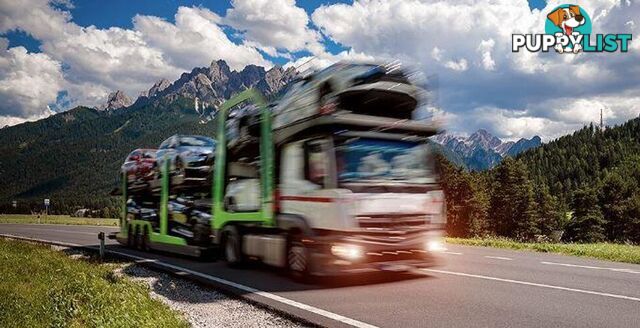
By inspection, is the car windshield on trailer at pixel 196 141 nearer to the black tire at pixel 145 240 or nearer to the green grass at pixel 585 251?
the black tire at pixel 145 240

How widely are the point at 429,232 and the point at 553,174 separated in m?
155

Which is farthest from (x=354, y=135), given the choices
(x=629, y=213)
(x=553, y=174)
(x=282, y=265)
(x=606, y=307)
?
(x=553, y=174)

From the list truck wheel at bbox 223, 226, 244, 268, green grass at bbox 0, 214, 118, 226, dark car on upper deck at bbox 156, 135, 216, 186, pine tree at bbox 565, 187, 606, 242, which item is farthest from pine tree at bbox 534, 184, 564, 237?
truck wheel at bbox 223, 226, 244, 268

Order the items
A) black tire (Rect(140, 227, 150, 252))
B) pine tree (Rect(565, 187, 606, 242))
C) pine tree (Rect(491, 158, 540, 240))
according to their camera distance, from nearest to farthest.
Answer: black tire (Rect(140, 227, 150, 252)), pine tree (Rect(565, 187, 606, 242)), pine tree (Rect(491, 158, 540, 240))

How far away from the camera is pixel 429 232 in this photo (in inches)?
370

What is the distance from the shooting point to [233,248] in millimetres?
11875

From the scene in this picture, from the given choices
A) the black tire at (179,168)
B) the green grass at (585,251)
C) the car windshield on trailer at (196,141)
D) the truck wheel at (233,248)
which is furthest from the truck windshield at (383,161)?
the black tire at (179,168)

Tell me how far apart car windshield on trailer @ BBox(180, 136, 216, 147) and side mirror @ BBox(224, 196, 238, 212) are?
2777 mm

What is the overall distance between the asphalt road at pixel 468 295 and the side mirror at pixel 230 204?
4.49 feet

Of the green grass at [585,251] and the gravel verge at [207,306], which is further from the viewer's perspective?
the green grass at [585,251]

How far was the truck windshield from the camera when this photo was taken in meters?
8.87

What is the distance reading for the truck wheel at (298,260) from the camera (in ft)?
30.5

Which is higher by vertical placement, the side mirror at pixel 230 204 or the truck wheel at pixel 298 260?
the side mirror at pixel 230 204

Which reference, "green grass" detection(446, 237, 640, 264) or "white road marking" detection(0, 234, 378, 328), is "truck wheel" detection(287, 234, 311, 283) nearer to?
"white road marking" detection(0, 234, 378, 328)
